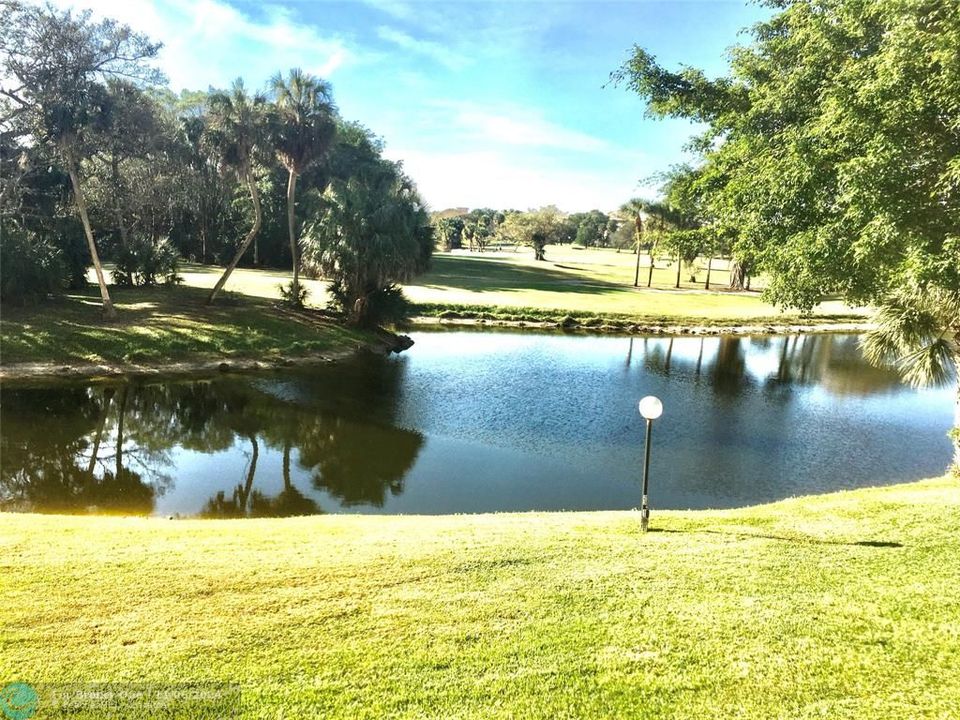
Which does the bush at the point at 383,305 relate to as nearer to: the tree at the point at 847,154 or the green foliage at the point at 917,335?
the tree at the point at 847,154

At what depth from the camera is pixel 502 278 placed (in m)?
68.2

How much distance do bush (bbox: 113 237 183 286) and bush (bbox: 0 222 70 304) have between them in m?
5.40

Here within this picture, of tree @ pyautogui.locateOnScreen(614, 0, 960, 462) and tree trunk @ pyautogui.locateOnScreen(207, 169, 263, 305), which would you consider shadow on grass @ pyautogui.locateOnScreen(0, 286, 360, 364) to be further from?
tree @ pyautogui.locateOnScreen(614, 0, 960, 462)

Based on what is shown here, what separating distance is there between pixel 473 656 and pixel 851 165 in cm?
934

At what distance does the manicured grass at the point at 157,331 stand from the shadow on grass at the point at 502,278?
2569cm

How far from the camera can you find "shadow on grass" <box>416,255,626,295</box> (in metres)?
60.7

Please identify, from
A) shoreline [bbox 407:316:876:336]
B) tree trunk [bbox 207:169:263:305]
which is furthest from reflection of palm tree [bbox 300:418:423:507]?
shoreline [bbox 407:316:876:336]

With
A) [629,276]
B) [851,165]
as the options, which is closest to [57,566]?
[851,165]

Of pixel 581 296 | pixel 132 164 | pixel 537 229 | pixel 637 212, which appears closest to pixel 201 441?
pixel 132 164

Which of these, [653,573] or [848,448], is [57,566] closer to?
[653,573]

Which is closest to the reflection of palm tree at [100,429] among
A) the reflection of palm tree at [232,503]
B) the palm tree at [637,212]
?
the reflection of palm tree at [232,503]

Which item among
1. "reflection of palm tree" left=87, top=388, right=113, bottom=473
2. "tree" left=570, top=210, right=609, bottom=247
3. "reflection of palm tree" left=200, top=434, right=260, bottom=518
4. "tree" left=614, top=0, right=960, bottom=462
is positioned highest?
"tree" left=570, top=210, right=609, bottom=247

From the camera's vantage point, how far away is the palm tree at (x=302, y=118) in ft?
104

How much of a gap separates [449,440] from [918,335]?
494 inches
